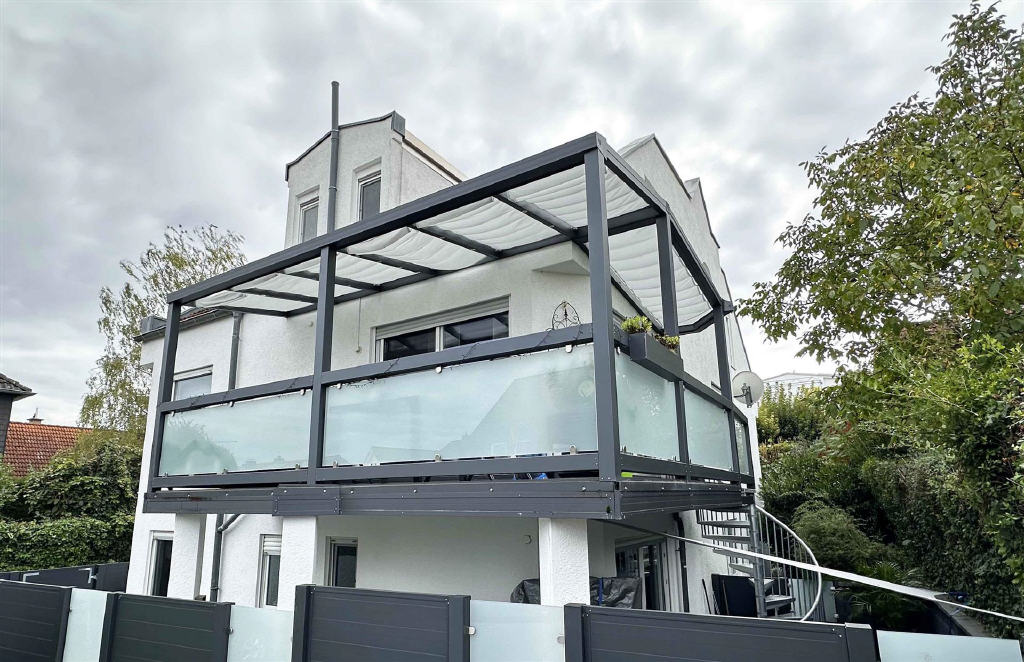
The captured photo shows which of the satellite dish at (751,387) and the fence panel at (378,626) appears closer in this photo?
the fence panel at (378,626)

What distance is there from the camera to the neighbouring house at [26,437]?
54.0 feet

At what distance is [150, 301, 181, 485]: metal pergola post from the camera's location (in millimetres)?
7203

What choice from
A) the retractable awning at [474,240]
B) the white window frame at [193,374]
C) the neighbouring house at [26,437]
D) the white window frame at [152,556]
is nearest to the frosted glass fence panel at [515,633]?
the retractable awning at [474,240]

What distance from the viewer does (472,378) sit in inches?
184

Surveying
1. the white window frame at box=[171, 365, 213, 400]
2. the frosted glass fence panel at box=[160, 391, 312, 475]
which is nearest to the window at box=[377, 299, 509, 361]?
the frosted glass fence panel at box=[160, 391, 312, 475]

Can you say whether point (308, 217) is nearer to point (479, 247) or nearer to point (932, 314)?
point (479, 247)

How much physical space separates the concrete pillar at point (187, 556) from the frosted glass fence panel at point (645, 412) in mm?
5143

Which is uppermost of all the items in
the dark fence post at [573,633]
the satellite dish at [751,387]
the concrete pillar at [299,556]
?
the satellite dish at [751,387]

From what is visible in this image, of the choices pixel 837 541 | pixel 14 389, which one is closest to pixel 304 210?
pixel 837 541

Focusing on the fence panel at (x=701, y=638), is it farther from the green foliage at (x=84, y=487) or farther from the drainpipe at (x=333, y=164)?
the green foliage at (x=84, y=487)

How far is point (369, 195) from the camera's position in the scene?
354 inches

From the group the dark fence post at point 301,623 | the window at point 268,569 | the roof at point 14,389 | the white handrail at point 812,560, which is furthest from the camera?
the roof at point 14,389

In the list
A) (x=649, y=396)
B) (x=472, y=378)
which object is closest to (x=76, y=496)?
(x=472, y=378)

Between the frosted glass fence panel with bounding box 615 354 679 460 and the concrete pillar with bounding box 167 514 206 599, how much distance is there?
5.14 m
